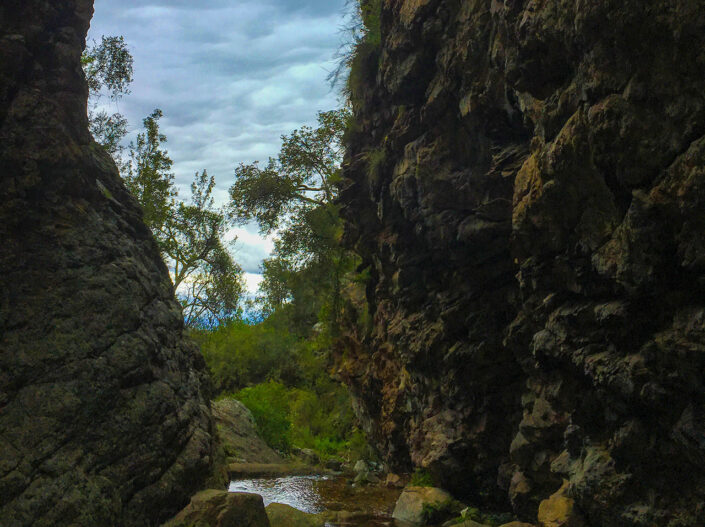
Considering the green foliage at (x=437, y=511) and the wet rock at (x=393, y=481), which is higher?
the green foliage at (x=437, y=511)

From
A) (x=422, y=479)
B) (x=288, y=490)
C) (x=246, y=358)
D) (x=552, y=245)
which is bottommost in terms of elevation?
(x=288, y=490)

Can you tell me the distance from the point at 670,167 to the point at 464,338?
9308mm

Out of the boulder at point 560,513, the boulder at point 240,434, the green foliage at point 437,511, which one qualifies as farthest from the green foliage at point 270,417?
the boulder at point 560,513

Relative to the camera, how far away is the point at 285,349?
41.7 meters

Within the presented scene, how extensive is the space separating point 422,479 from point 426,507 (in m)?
2.15

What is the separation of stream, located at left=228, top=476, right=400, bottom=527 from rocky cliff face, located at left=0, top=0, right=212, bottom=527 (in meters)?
6.92

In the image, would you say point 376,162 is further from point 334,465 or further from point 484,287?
point 334,465

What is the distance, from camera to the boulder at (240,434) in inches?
919

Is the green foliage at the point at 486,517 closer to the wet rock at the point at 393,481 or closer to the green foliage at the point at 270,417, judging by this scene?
the wet rock at the point at 393,481

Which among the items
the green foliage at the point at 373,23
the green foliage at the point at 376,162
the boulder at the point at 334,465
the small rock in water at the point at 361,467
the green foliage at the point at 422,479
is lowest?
the boulder at the point at 334,465

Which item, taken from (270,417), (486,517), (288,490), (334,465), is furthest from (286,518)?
(270,417)

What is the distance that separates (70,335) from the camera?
8.51 meters

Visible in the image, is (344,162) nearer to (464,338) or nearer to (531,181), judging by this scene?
(464,338)

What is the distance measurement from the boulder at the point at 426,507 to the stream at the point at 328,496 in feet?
1.48
